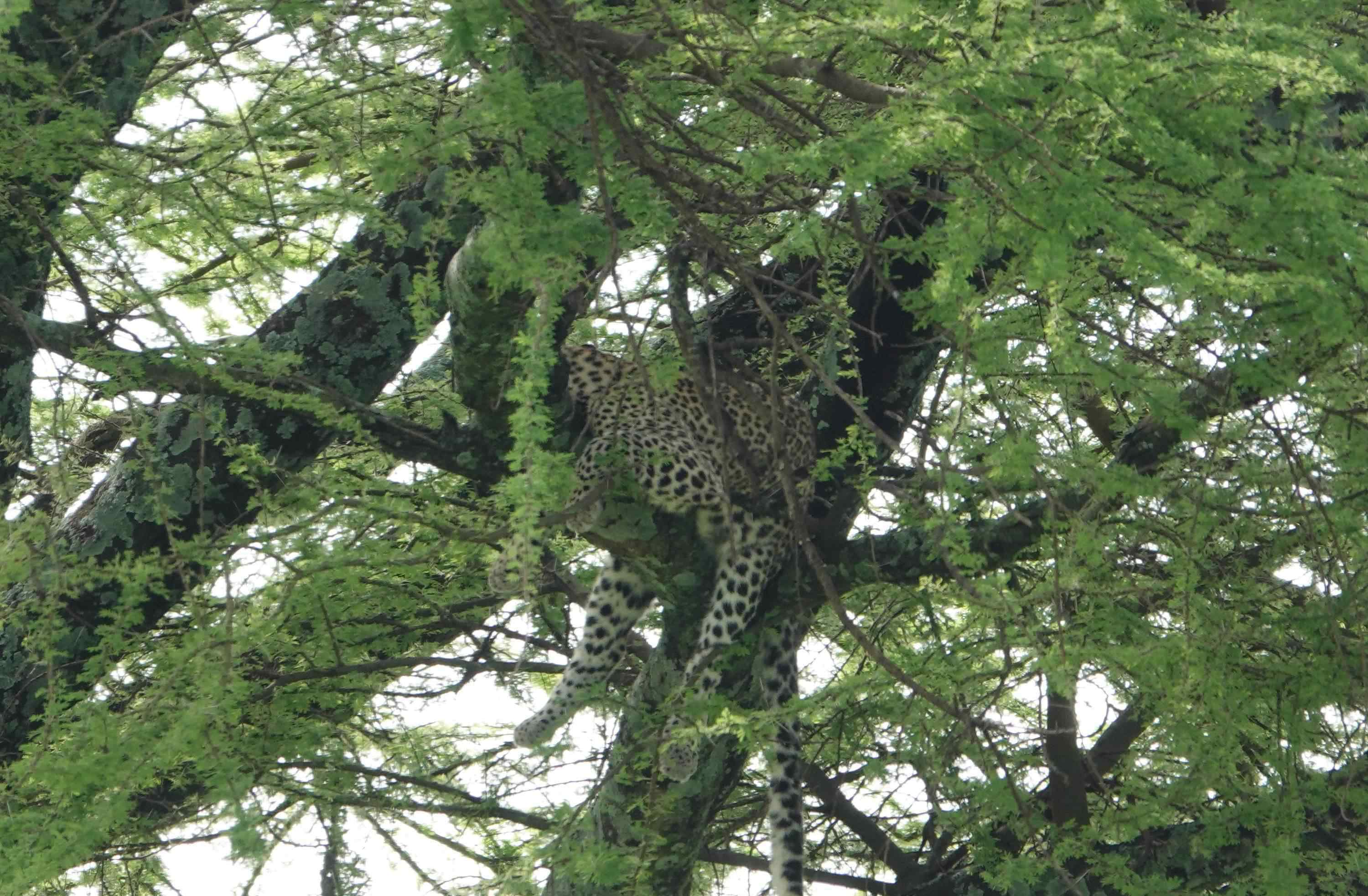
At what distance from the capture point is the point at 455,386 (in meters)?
5.78

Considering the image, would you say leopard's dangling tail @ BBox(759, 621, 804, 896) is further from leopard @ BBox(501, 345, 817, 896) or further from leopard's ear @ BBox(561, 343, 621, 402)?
leopard's ear @ BBox(561, 343, 621, 402)

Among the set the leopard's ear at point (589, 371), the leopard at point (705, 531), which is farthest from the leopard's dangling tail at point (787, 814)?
the leopard's ear at point (589, 371)

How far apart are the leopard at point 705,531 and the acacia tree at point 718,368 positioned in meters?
0.14

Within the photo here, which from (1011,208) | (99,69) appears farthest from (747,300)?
(1011,208)

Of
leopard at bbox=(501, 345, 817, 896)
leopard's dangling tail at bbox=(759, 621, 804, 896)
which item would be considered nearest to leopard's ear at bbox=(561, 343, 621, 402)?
leopard at bbox=(501, 345, 817, 896)

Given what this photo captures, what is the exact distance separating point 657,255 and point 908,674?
1.74 meters

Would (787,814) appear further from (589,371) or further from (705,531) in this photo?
(589,371)

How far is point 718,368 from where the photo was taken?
677 centimetres

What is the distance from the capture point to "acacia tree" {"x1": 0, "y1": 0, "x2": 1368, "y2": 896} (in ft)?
12.9

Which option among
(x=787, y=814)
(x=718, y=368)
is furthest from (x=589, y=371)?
(x=787, y=814)

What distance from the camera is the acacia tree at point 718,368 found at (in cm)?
392

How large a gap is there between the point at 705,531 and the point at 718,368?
68 centimetres

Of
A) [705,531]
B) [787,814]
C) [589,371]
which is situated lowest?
[787,814]

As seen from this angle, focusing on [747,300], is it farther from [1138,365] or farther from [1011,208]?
[1011,208]
